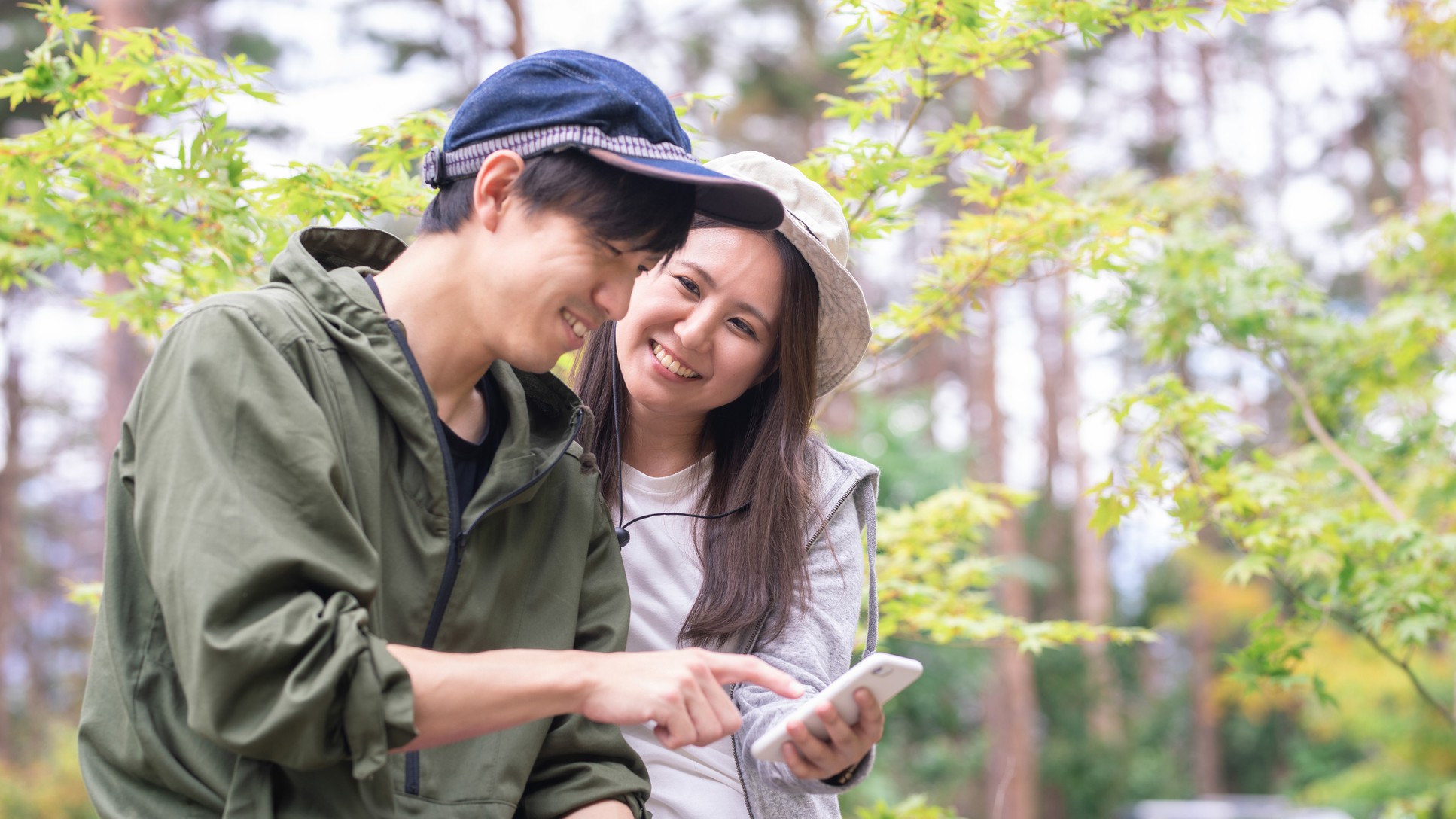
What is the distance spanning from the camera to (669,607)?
2078 millimetres

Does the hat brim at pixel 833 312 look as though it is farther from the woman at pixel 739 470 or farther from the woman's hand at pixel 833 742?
the woman's hand at pixel 833 742

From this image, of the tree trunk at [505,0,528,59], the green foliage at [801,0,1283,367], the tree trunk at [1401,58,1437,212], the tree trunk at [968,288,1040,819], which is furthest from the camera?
the tree trunk at [1401,58,1437,212]

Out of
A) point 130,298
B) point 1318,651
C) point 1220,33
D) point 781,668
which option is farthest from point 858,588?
point 1220,33

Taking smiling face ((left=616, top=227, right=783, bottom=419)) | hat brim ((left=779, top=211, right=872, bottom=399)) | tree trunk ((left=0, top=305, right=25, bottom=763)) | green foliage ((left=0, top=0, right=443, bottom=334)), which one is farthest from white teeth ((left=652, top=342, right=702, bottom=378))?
tree trunk ((left=0, top=305, right=25, bottom=763))

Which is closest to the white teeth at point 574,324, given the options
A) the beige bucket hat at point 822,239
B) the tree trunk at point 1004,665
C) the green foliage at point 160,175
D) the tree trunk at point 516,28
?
the beige bucket hat at point 822,239

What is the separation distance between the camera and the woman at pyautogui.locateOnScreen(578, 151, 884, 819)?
6.50 ft

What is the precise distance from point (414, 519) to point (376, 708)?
31 centimetres

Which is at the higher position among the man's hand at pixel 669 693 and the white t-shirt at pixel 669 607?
the man's hand at pixel 669 693

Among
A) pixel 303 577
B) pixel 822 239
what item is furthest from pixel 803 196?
pixel 303 577

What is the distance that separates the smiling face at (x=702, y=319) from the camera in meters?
2.08

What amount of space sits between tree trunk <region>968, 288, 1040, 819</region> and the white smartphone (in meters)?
9.23

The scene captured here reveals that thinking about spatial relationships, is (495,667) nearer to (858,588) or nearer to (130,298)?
(858,588)

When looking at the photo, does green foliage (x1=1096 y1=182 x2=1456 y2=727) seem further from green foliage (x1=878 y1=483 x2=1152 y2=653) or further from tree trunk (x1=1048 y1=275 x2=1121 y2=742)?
tree trunk (x1=1048 y1=275 x2=1121 y2=742)

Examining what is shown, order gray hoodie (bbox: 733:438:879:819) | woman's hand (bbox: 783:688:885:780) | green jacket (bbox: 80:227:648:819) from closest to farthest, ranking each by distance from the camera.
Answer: green jacket (bbox: 80:227:648:819)
woman's hand (bbox: 783:688:885:780)
gray hoodie (bbox: 733:438:879:819)
